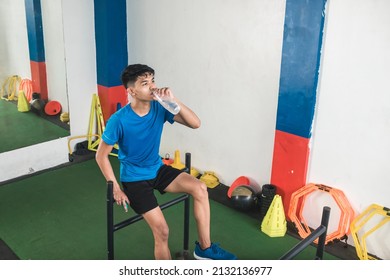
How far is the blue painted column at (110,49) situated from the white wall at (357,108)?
2.76 m

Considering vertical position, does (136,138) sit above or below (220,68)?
below

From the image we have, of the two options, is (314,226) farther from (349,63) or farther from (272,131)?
(349,63)

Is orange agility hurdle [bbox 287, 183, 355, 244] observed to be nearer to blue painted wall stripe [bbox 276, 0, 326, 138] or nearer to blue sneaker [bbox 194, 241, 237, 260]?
blue painted wall stripe [bbox 276, 0, 326, 138]

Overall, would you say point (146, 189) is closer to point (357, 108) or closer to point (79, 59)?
point (357, 108)

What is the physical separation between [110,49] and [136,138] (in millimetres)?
2778

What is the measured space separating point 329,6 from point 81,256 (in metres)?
2.88

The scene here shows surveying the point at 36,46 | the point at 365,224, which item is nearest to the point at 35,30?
the point at 36,46

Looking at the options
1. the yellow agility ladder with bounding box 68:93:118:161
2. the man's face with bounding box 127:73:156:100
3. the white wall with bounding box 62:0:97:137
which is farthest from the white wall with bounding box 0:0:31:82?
the man's face with bounding box 127:73:156:100

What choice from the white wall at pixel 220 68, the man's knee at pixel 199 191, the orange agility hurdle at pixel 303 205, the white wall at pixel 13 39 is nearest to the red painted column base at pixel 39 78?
the white wall at pixel 13 39

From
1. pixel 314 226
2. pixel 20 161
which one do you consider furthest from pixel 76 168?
pixel 314 226

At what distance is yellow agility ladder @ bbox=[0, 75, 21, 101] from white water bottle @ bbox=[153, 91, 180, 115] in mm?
2830

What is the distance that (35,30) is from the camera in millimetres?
5105

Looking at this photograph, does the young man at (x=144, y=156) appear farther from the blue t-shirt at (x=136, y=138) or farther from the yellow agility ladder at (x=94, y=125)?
the yellow agility ladder at (x=94, y=125)

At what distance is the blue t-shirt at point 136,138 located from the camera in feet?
9.62
